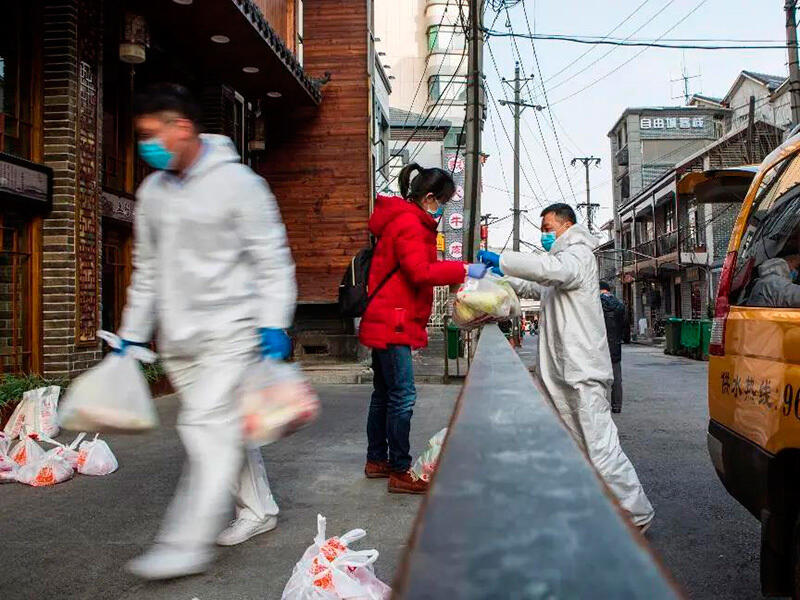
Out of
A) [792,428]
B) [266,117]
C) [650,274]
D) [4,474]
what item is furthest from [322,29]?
[650,274]

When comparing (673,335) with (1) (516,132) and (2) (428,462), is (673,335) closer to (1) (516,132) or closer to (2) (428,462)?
(1) (516,132)

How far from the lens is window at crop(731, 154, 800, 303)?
2.90 m

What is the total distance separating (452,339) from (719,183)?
10.0 m

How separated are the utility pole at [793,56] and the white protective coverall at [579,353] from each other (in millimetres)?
15233

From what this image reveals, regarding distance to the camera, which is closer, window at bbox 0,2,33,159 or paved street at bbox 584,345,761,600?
paved street at bbox 584,345,761,600

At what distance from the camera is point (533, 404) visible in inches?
42.3

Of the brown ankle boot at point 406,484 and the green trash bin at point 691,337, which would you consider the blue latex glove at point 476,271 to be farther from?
the green trash bin at point 691,337

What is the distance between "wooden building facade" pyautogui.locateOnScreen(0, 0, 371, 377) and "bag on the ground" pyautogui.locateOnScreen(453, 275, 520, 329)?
521cm

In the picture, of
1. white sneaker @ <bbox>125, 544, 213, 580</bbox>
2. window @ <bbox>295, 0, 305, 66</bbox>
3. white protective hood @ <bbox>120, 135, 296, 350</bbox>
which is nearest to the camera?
white sneaker @ <bbox>125, 544, 213, 580</bbox>

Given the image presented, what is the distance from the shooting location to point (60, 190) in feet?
25.9

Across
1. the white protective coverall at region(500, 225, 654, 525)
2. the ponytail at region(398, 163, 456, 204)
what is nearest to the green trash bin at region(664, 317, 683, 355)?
the ponytail at region(398, 163, 456, 204)

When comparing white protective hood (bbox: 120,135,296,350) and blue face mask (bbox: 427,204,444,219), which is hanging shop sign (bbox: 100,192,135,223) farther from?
white protective hood (bbox: 120,135,296,350)

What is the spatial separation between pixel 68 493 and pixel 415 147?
36.7m

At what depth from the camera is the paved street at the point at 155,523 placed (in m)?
3.12
